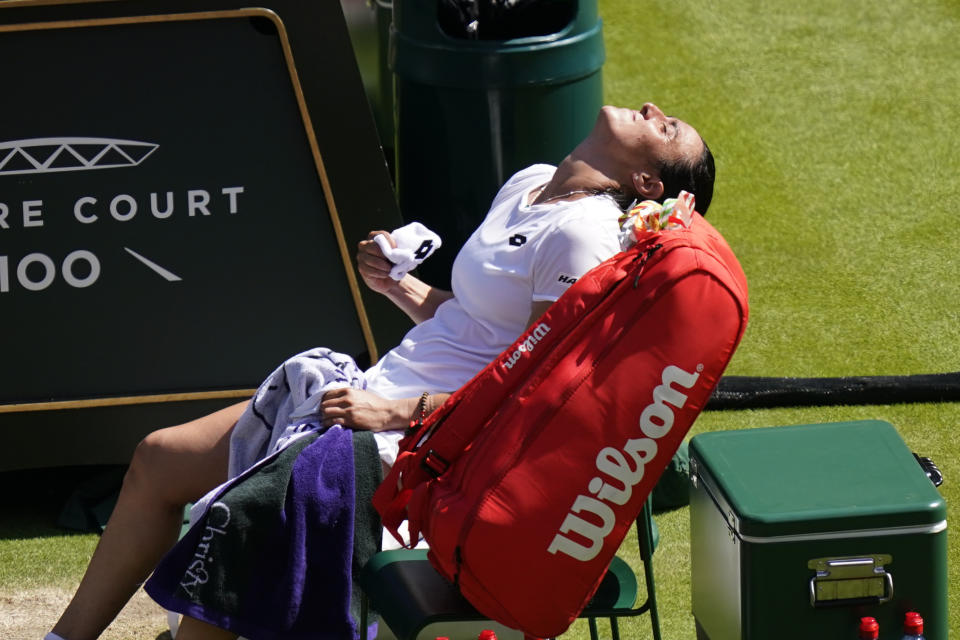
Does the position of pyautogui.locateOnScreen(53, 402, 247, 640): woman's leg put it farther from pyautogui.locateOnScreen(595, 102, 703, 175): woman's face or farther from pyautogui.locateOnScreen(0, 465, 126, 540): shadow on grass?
pyautogui.locateOnScreen(595, 102, 703, 175): woman's face

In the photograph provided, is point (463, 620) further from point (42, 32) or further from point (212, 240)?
point (42, 32)

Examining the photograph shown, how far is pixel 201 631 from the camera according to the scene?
10.2ft

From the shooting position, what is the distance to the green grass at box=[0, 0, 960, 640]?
4648mm

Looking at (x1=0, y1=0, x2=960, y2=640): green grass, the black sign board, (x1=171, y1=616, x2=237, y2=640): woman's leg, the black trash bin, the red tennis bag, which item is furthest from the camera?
(x1=0, y1=0, x2=960, y2=640): green grass

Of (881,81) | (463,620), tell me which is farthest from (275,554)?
(881,81)

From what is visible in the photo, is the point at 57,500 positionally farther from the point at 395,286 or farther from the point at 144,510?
the point at 395,286

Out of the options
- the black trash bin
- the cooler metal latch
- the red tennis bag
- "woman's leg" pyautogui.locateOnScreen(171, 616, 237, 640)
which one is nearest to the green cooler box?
the cooler metal latch

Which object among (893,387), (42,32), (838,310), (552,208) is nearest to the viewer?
(552,208)

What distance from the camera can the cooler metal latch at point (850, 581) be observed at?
292 cm

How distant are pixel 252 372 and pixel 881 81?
4076 mm

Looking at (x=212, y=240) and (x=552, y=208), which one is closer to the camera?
(x=552, y=208)

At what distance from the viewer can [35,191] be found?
4039 mm

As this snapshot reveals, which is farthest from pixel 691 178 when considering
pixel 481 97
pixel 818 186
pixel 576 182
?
pixel 818 186

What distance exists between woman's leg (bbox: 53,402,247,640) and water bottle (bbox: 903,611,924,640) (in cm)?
148
